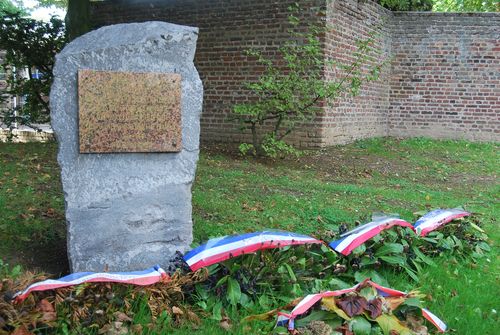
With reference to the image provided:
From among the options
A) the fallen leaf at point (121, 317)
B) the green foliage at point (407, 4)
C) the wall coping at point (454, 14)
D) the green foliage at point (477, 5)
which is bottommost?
the fallen leaf at point (121, 317)

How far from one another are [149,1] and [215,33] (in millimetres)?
1983

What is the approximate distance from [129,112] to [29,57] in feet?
22.7

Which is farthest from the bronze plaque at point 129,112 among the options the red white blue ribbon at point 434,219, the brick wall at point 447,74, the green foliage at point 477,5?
the green foliage at point 477,5

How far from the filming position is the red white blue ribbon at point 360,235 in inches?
157

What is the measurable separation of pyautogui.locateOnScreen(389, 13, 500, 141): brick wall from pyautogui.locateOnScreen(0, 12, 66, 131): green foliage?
314 inches

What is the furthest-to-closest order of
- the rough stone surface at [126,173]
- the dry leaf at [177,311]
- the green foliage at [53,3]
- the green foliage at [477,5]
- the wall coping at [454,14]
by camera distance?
the green foliage at [53,3] → the green foliage at [477,5] → the wall coping at [454,14] → the rough stone surface at [126,173] → the dry leaf at [177,311]

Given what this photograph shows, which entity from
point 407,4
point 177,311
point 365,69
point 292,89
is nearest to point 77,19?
point 292,89

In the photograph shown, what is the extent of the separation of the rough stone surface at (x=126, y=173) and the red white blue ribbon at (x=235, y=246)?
Result: 13.2 inches

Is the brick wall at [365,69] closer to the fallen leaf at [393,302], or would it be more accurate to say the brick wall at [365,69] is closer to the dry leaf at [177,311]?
the fallen leaf at [393,302]

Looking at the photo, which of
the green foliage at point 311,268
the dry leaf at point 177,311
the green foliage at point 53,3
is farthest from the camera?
the green foliage at point 53,3

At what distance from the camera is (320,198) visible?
652 cm

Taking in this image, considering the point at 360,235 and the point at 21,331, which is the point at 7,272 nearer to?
the point at 21,331

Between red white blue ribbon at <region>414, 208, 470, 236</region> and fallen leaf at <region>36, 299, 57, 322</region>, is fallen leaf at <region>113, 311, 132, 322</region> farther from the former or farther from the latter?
red white blue ribbon at <region>414, 208, 470, 236</region>

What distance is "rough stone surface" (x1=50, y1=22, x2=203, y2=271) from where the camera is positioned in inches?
145
